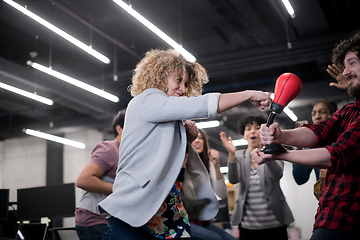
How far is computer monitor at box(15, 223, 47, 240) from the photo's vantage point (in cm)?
387

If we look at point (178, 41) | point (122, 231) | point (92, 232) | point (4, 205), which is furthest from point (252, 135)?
point (178, 41)

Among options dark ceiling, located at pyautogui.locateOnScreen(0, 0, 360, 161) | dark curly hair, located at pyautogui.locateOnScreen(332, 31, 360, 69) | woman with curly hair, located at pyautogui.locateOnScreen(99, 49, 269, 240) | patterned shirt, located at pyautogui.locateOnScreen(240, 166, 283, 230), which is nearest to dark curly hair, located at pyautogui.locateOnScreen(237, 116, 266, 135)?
patterned shirt, located at pyautogui.locateOnScreen(240, 166, 283, 230)

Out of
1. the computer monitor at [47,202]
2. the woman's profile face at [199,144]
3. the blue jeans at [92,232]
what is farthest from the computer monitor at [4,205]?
the woman's profile face at [199,144]

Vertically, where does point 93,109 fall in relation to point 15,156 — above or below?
above

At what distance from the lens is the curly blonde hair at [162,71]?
5.63 ft

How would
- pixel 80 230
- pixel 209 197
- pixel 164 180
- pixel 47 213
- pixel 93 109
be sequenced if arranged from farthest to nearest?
1. pixel 93 109
2. pixel 47 213
3. pixel 80 230
4. pixel 209 197
5. pixel 164 180

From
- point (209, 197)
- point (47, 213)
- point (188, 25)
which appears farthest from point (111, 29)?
point (209, 197)

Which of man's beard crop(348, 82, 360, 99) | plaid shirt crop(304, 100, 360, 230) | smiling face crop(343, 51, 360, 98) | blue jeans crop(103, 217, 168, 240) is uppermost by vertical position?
smiling face crop(343, 51, 360, 98)

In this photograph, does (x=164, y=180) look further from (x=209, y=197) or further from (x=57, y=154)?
(x=57, y=154)

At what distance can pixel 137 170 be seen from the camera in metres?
1.44

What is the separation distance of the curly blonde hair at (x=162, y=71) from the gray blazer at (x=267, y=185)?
55.0 inches

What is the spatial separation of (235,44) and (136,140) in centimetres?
731

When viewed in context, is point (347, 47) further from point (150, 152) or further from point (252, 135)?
point (252, 135)

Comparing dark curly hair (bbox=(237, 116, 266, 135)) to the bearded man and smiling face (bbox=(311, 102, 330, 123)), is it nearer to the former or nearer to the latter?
smiling face (bbox=(311, 102, 330, 123))
